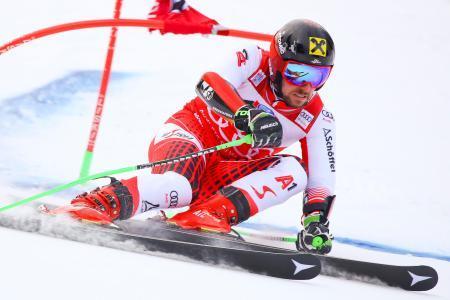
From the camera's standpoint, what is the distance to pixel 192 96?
7.70m

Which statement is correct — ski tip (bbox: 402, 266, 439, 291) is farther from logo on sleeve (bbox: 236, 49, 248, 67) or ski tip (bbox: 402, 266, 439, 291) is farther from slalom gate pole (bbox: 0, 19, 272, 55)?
slalom gate pole (bbox: 0, 19, 272, 55)

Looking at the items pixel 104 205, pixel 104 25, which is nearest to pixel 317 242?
pixel 104 205

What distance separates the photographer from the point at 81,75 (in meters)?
8.04

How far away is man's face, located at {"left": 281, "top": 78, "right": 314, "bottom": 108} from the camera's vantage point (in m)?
4.14

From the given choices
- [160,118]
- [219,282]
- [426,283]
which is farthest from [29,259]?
[160,118]

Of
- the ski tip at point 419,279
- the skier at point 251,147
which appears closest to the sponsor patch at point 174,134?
the skier at point 251,147

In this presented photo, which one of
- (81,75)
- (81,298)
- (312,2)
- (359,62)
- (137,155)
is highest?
(312,2)

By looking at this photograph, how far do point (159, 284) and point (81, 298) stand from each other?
1.19 feet

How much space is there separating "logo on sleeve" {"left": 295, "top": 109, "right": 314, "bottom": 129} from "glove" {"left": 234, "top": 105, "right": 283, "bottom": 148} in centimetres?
60

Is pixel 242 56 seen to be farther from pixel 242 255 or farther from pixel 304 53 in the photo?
pixel 242 255

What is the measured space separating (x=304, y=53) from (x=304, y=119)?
0.49m

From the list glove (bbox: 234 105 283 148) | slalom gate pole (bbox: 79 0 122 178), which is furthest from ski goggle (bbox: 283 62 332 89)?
slalom gate pole (bbox: 79 0 122 178)

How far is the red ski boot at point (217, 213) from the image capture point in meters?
3.76

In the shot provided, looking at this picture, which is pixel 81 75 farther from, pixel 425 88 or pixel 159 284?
pixel 159 284
